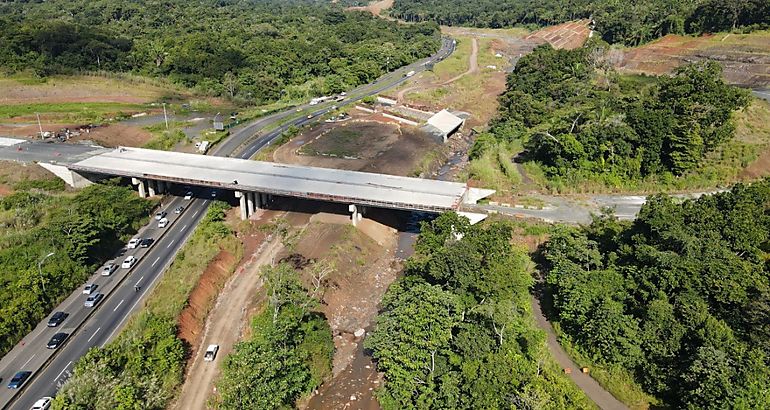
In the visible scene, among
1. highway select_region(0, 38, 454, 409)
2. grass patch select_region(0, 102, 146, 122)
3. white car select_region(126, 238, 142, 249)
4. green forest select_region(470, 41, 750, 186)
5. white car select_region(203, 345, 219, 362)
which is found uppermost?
green forest select_region(470, 41, 750, 186)

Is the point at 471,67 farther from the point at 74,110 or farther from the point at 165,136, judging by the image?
the point at 74,110

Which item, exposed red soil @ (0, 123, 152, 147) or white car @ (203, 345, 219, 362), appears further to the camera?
exposed red soil @ (0, 123, 152, 147)

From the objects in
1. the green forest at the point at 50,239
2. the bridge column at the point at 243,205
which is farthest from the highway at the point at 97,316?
the bridge column at the point at 243,205

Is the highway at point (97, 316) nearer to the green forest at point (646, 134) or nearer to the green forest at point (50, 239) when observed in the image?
the green forest at point (50, 239)

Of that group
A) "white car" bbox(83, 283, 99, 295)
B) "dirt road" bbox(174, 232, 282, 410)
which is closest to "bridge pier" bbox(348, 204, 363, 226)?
"dirt road" bbox(174, 232, 282, 410)

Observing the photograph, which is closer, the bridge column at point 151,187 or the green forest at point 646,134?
the green forest at point 646,134

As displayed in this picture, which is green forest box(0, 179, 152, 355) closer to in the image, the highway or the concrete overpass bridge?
the highway

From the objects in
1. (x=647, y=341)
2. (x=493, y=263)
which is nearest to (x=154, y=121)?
(x=493, y=263)
